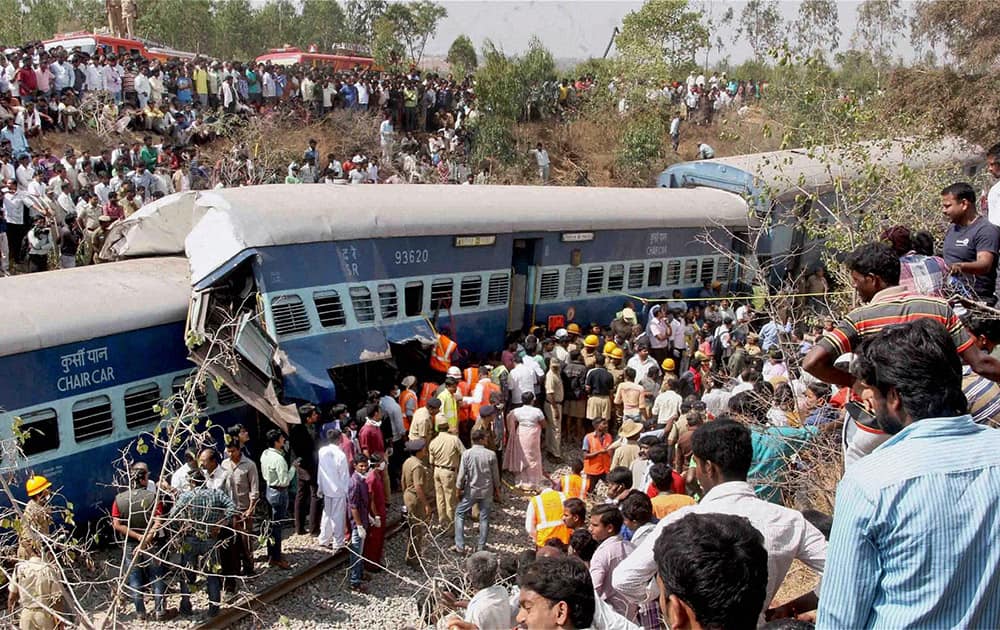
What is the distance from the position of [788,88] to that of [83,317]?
2216cm

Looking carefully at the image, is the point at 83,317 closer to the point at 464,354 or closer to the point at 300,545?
the point at 300,545

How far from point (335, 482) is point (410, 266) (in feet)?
16.2

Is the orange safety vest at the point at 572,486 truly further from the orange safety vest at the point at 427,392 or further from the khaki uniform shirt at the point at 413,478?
the orange safety vest at the point at 427,392

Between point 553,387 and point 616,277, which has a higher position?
point 616,277

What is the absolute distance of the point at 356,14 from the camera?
219 ft

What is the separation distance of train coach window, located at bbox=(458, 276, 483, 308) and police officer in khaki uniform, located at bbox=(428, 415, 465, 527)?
14.5ft

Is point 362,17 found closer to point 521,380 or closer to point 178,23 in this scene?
point 178,23

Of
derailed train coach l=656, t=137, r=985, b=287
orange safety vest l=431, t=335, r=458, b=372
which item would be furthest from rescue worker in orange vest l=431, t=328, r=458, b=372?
derailed train coach l=656, t=137, r=985, b=287

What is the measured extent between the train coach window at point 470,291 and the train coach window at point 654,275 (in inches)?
188

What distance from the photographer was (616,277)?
61.5ft

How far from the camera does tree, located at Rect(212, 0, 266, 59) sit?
59.0 meters

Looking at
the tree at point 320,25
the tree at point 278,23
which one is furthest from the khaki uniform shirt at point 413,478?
the tree at point 320,25

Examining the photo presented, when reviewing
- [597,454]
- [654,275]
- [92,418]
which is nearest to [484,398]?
[597,454]

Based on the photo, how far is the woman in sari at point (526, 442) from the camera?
12.8 m
